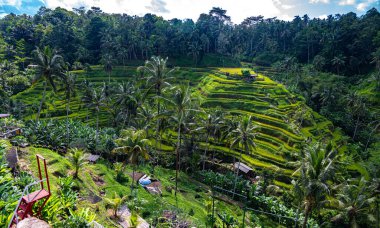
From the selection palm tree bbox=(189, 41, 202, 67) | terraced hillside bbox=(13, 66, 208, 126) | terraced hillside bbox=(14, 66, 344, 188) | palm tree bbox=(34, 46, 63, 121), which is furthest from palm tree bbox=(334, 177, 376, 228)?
palm tree bbox=(189, 41, 202, 67)

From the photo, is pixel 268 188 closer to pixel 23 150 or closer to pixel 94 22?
pixel 23 150

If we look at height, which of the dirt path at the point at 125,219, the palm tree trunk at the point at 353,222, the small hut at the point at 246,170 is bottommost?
the palm tree trunk at the point at 353,222

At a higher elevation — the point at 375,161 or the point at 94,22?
the point at 94,22

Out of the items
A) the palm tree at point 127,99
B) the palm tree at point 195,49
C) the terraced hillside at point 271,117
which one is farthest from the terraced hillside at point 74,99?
the terraced hillside at point 271,117

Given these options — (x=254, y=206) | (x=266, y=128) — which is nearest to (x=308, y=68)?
(x=266, y=128)

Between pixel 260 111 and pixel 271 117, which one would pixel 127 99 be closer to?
pixel 260 111

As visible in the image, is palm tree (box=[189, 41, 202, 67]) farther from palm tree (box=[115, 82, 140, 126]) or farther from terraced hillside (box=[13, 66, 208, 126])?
palm tree (box=[115, 82, 140, 126])

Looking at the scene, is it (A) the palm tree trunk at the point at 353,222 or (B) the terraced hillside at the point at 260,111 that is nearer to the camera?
(A) the palm tree trunk at the point at 353,222

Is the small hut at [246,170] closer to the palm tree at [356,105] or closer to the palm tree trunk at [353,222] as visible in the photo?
the palm tree trunk at [353,222]
